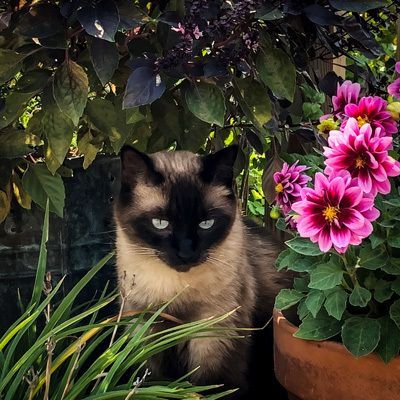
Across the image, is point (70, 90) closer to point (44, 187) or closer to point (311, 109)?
point (44, 187)

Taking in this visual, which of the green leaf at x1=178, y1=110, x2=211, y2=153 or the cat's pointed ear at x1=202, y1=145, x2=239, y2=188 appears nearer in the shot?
the cat's pointed ear at x1=202, y1=145, x2=239, y2=188

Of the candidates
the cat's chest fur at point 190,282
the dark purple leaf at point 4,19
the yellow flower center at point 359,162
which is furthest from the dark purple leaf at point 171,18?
the cat's chest fur at point 190,282

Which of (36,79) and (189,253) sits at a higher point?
(36,79)

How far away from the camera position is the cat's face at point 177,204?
2.02 m

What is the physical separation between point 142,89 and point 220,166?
0.48m

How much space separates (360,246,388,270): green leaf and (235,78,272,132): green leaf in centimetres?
49

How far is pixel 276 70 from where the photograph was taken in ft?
6.22

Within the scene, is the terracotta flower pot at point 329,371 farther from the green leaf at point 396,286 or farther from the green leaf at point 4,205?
the green leaf at point 4,205

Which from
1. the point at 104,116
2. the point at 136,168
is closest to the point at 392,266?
the point at 136,168

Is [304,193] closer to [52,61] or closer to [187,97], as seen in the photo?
[187,97]

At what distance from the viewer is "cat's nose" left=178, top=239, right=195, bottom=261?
1979mm

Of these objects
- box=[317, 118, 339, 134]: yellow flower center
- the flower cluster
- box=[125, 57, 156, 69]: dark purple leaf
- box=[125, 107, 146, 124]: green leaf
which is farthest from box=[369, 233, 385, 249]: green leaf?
box=[125, 107, 146, 124]: green leaf

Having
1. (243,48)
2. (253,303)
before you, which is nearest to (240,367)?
(253,303)

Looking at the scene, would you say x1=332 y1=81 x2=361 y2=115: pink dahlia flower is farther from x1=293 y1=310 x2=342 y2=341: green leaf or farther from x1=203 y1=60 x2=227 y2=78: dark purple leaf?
x1=293 y1=310 x2=342 y2=341: green leaf
